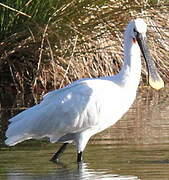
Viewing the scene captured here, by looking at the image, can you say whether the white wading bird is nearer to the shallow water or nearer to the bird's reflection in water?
the shallow water

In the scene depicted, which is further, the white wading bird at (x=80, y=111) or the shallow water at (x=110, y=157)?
the white wading bird at (x=80, y=111)

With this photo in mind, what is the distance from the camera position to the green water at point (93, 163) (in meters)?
8.80

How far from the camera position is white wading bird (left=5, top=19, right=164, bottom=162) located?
395 inches

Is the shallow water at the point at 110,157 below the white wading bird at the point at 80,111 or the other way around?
below

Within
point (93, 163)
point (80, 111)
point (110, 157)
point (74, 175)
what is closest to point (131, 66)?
point (80, 111)

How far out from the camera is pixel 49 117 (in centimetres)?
1024

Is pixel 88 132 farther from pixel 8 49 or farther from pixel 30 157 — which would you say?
pixel 8 49

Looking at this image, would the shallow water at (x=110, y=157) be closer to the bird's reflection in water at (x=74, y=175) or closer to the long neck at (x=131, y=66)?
the bird's reflection in water at (x=74, y=175)

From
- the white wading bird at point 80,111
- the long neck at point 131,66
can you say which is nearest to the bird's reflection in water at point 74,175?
the white wading bird at point 80,111

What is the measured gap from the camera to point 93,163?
31.8 ft

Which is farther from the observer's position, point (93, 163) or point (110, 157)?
point (110, 157)

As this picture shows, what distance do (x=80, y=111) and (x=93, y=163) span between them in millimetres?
700

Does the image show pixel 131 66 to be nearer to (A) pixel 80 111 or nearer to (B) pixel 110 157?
(A) pixel 80 111

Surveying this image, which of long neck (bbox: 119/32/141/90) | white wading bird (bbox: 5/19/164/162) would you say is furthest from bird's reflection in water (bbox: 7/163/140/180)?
long neck (bbox: 119/32/141/90)
